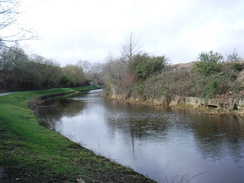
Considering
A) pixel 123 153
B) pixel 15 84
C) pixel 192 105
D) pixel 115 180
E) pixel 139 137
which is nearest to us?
pixel 115 180

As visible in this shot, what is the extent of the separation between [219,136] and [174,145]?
108 inches

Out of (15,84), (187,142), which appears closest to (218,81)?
(187,142)

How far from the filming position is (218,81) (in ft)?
66.6

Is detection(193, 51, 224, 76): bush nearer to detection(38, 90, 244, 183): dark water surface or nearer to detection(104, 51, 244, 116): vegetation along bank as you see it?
detection(104, 51, 244, 116): vegetation along bank

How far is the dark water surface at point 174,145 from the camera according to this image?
7980mm

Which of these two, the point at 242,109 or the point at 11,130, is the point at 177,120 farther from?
the point at 11,130

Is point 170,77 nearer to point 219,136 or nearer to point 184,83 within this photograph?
point 184,83

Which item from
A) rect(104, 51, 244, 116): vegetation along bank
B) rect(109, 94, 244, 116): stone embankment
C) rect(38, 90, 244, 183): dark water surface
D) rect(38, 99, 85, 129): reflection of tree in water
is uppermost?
rect(104, 51, 244, 116): vegetation along bank

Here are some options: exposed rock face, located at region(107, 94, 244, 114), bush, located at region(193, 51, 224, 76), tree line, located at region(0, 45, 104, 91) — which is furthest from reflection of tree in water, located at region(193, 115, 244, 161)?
tree line, located at region(0, 45, 104, 91)

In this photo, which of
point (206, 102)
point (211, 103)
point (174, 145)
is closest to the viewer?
point (174, 145)

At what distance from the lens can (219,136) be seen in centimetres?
1199

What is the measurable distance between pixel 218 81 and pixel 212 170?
45.3ft

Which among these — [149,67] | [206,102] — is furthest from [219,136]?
[149,67]

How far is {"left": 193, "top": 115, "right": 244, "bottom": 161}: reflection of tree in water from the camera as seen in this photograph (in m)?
9.59
